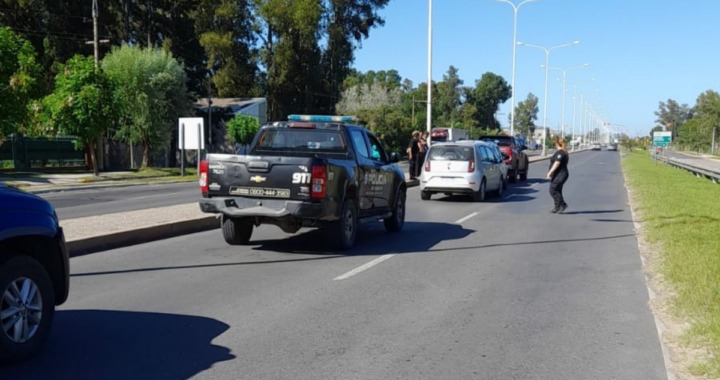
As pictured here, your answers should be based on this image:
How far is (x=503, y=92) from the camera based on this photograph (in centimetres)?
14425

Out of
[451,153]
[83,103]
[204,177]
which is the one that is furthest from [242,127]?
[204,177]

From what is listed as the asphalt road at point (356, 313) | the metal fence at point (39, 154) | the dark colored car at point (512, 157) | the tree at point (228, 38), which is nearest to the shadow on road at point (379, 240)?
the asphalt road at point (356, 313)

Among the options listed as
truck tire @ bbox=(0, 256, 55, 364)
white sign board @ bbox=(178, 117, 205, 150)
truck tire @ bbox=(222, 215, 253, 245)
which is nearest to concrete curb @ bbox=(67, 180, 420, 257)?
truck tire @ bbox=(222, 215, 253, 245)

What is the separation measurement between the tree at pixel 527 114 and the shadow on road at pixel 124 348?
525 feet

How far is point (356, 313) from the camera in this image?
22.9ft

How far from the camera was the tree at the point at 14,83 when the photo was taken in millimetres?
31011

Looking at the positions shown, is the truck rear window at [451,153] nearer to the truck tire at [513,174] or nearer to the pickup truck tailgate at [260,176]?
the truck tire at [513,174]

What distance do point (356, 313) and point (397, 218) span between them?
6450mm

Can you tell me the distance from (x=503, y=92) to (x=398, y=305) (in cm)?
14147

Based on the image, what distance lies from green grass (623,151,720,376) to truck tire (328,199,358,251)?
445 centimetres

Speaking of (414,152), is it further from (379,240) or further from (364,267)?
(364,267)

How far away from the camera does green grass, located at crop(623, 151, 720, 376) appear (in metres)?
6.08

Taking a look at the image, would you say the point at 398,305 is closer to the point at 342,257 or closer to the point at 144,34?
the point at 342,257

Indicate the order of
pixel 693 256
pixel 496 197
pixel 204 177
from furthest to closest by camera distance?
pixel 496 197 < pixel 204 177 < pixel 693 256
